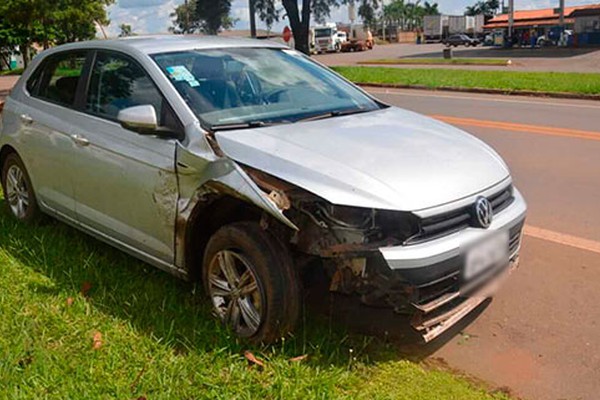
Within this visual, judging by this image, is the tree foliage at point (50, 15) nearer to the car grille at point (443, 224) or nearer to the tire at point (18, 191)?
the tire at point (18, 191)

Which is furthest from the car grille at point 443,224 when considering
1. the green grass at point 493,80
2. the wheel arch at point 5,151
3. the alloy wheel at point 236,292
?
the green grass at point 493,80

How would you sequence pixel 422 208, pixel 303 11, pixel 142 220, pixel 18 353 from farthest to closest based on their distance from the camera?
pixel 303 11
pixel 142 220
pixel 18 353
pixel 422 208

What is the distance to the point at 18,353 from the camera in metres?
3.25

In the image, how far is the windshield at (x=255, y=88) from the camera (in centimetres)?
378

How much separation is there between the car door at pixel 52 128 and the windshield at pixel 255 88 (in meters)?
1.03

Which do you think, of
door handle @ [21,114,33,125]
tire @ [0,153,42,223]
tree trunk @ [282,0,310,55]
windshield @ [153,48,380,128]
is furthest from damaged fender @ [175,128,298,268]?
tree trunk @ [282,0,310,55]

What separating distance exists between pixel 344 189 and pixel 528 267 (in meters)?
2.12

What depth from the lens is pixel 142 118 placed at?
3564mm

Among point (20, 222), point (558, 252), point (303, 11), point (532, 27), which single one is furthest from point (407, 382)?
point (532, 27)

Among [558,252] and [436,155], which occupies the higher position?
[436,155]

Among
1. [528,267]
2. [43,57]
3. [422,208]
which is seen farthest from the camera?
[43,57]

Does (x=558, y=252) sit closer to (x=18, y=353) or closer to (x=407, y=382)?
(x=407, y=382)

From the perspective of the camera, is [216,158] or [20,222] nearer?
[216,158]

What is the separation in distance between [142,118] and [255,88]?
87 cm
